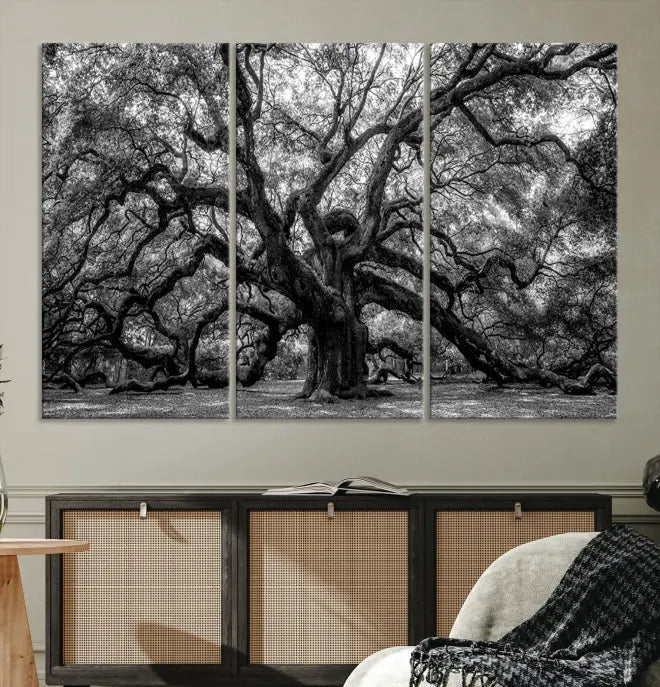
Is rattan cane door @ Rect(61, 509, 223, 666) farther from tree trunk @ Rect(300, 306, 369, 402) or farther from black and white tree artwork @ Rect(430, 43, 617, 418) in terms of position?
black and white tree artwork @ Rect(430, 43, 617, 418)

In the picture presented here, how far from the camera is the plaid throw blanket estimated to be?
2.09 m

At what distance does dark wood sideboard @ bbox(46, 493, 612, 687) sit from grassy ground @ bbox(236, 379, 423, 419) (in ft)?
1.62

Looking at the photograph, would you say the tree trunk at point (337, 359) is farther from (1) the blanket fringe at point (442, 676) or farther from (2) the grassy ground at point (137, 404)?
(1) the blanket fringe at point (442, 676)

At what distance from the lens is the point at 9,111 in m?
3.76

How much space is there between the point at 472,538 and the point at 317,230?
1399 mm

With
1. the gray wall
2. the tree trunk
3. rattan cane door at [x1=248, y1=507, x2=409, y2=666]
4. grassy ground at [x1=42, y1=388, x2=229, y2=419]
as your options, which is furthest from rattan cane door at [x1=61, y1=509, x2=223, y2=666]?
the tree trunk

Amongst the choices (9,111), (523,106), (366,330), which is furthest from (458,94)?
(9,111)

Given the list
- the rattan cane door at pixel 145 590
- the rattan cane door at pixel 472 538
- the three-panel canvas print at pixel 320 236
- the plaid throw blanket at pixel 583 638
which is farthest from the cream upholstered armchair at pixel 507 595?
the three-panel canvas print at pixel 320 236

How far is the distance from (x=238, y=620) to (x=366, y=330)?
1265mm

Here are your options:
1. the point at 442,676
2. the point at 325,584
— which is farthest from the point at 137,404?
the point at 442,676

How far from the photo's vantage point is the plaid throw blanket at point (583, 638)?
2088 mm

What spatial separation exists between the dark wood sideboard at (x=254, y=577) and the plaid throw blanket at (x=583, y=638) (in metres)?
0.95

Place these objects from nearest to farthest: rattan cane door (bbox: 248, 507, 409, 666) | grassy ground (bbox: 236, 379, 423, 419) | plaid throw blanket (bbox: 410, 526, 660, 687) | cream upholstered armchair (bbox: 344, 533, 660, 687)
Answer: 1. plaid throw blanket (bbox: 410, 526, 660, 687)
2. cream upholstered armchair (bbox: 344, 533, 660, 687)
3. rattan cane door (bbox: 248, 507, 409, 666)
4. grassy ground (bbox: 236, 379, 423, 419)

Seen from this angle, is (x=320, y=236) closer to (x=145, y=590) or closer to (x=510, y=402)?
(x=510, y=402)
